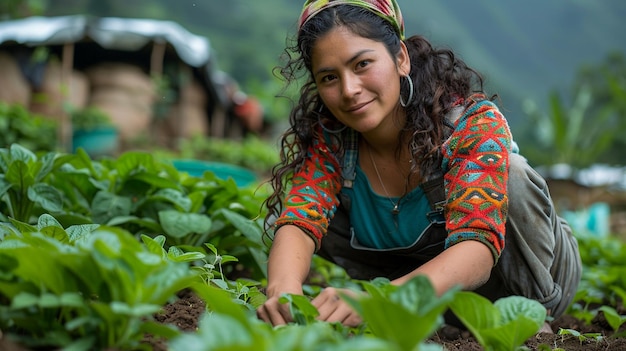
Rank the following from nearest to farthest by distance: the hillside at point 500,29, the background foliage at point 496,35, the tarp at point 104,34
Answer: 1. the tarp at point 104,34
2. the background foliage at point 496,35
3. the hillside at point 500,29

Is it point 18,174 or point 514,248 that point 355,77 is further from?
point 18,174

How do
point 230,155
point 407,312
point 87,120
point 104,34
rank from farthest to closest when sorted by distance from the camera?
point 230,155
point 104,34
point 87,120
point 407,312

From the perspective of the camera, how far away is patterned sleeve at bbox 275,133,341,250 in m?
1.89

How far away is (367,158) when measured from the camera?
2105mm

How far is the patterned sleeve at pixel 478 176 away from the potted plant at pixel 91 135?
6.56 meters

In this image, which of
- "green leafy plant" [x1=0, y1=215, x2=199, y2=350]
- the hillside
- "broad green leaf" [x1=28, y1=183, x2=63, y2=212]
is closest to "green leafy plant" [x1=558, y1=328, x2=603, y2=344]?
"green leafy plant" [x1=0, y1=215, x2=199, y2=350]

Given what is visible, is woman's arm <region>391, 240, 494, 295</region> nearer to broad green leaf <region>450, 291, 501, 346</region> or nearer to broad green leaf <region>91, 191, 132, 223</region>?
broad green leaf <region>450, 291, 501, 346</region>

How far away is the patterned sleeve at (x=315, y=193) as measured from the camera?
1.89 metres

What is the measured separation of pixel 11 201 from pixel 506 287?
1478mm

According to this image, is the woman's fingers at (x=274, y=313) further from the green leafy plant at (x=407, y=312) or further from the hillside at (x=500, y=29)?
the hillside at (x=500, y=29)

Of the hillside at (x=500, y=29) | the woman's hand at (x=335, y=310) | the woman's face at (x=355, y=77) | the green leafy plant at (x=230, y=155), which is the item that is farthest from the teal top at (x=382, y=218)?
the hillside at (x=500, y=29)

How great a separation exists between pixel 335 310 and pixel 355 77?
710mm

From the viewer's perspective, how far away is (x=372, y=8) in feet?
6.20

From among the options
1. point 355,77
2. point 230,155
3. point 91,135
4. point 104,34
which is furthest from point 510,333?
point 104,34
